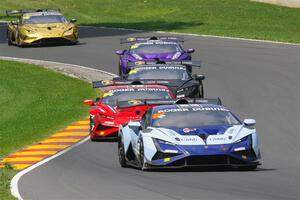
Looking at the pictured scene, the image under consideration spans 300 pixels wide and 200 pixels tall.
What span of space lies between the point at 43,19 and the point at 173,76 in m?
19.4

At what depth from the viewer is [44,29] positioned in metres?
49.0

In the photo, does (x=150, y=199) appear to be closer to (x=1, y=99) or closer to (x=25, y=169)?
(x=25, y=169)

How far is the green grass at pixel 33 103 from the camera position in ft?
90.0

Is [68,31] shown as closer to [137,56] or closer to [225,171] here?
[137,56]

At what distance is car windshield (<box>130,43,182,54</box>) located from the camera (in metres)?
38.0

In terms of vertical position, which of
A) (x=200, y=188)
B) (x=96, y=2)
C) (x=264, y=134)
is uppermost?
(x=200, y=188)

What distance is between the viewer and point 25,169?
2084 cm

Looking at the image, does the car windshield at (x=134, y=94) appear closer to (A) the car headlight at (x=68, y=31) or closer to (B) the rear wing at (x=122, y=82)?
(B) the rear wing at (x=122, y=82)

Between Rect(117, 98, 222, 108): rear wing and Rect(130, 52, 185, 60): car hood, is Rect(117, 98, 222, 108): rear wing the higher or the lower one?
the higher one

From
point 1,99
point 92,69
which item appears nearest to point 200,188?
point 1,99

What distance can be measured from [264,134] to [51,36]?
24673mm

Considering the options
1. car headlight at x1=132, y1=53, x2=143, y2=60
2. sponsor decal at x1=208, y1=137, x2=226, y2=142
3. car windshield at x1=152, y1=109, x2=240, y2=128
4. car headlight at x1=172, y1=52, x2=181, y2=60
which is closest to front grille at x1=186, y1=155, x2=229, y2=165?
sponsor decal at x1=208, y1=137, x2=226, y2=142

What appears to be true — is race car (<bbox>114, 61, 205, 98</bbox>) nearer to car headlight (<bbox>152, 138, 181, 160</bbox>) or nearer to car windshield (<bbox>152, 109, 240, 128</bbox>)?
car windshield (<bbox>152, 109, 240, 128</bbox>)

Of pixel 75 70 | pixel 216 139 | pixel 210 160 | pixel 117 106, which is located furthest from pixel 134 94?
pixel 75 70
